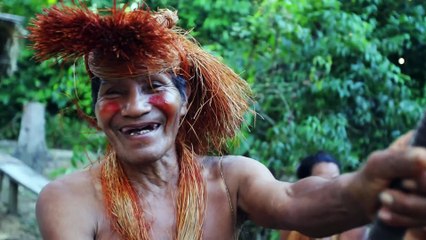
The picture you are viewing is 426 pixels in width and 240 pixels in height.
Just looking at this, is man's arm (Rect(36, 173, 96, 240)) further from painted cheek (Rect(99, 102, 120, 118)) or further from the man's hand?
the man's hand


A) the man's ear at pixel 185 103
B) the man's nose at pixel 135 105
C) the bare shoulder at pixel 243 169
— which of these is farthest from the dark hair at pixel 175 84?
the bare shoulder at pixel 243 169

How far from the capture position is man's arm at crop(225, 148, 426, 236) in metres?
1.14

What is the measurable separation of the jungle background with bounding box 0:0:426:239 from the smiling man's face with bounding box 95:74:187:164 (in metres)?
2.24

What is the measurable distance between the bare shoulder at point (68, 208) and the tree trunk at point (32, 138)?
6393mm

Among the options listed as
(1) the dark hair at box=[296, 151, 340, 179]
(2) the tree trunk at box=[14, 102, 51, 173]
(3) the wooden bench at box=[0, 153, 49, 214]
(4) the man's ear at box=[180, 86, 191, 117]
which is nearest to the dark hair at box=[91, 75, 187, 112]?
(4) the man's ear at box=[180, 86, 191, 117]

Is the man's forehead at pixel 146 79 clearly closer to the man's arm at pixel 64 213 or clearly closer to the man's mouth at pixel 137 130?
the man's mouth at pixel 137 130

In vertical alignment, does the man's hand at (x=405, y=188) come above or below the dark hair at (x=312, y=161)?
above

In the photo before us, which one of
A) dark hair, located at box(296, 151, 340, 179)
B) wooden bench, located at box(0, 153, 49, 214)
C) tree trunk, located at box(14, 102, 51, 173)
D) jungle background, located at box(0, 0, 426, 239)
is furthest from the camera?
tree trunk, located at box(14, 102, 51, 173)

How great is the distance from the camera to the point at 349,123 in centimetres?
559

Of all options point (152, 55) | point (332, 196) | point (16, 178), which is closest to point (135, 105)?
point (152, 55)

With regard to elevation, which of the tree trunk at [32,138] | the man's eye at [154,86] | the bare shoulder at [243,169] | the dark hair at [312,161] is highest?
the man's eye at [154,86]

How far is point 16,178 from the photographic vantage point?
263 inches

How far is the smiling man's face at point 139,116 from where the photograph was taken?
2.25 m

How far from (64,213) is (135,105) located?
0.39 metres
